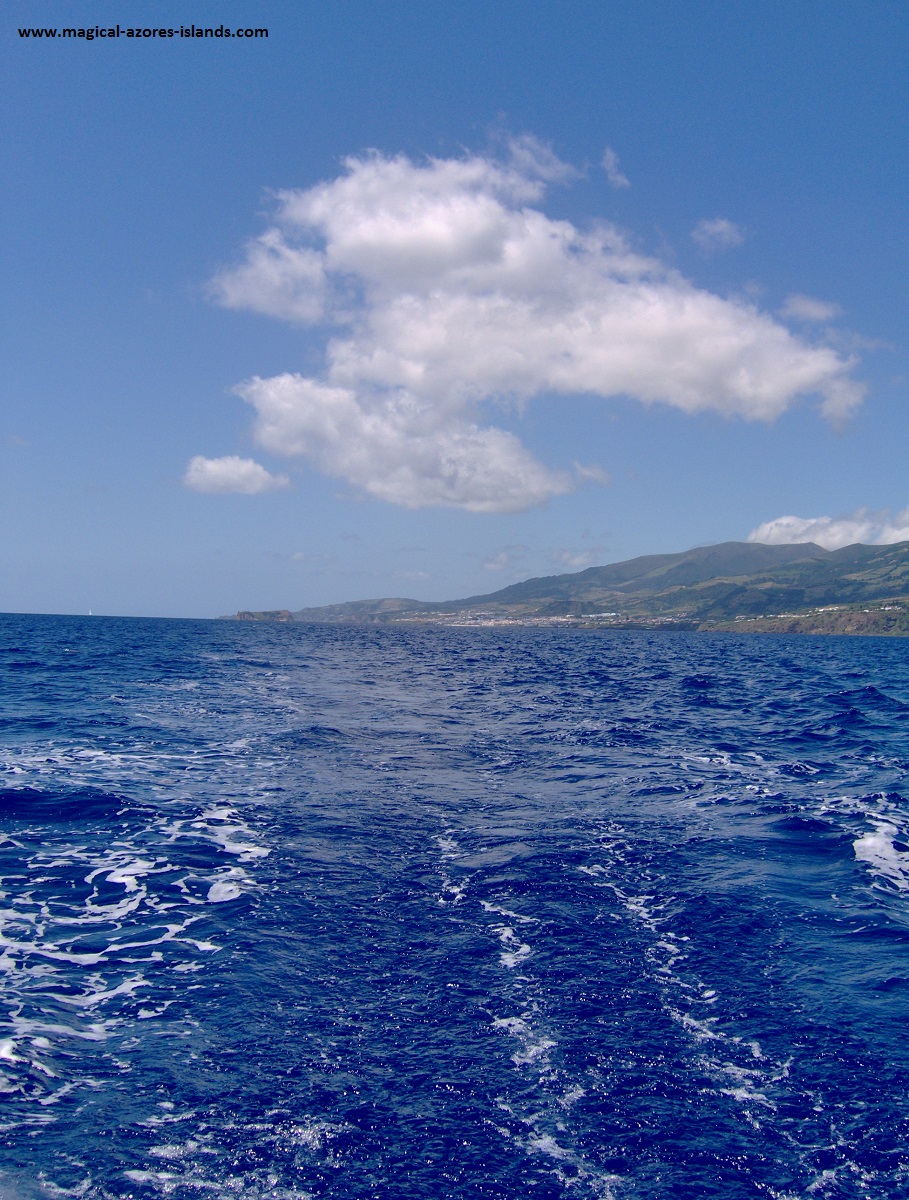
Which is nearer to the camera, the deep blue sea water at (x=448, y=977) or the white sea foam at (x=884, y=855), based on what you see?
the deep blue sea water at (x=448, y=977)

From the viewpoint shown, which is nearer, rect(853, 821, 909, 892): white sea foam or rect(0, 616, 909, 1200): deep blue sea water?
rect(0, 616, 909, 1200): deep blue sea water

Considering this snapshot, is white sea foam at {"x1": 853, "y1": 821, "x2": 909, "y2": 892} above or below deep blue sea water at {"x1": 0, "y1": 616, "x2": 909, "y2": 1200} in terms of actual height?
below

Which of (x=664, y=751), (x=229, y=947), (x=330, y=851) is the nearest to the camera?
(x=229, y=947)

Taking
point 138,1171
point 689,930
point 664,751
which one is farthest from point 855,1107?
point 664,751

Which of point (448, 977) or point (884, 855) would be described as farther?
point (884, 855)

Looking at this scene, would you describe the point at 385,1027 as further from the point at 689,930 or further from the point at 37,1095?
the point at 689,930

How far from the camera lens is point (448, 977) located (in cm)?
1424

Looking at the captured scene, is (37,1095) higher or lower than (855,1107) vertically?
higher

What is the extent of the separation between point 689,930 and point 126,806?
1995cm

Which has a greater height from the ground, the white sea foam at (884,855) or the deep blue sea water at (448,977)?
the deep blue sea water at (448,977)

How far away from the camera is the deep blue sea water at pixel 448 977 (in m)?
9.68

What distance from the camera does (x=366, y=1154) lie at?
956 centimetres

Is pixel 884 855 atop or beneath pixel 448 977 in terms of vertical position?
beneath

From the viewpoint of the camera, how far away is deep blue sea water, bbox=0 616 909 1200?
9680mm
